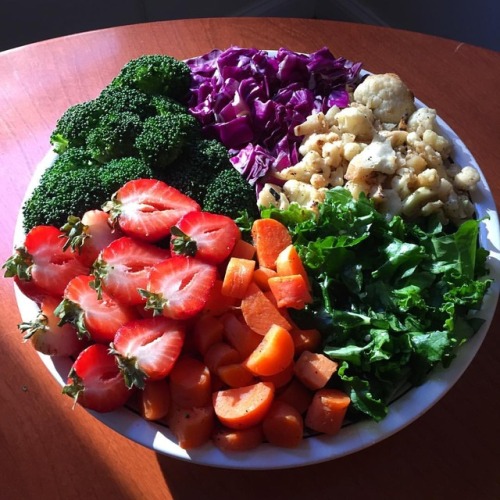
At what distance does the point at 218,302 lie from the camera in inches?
45.2

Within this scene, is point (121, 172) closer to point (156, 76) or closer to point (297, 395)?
point (156, 76)

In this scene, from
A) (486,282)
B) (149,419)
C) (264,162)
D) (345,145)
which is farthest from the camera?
(264,162)

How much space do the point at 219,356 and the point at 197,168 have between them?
575 millimetres

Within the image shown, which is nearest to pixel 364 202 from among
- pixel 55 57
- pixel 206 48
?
pixel 206 48

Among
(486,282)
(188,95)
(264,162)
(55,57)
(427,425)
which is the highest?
(55,57)

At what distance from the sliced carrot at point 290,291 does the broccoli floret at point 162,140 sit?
20.1 inches

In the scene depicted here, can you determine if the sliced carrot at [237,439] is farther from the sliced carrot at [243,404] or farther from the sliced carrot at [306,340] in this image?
the sliced carrot at [306,340]

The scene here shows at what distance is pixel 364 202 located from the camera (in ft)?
4.23

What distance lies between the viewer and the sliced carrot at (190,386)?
3.45ft

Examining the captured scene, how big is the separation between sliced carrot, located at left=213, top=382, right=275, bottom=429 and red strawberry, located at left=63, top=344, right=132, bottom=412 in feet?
0.58

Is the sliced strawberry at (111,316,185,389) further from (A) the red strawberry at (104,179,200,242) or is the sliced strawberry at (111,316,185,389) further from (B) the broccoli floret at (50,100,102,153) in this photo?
(B) the broccoli floret at (50,100,102,153)

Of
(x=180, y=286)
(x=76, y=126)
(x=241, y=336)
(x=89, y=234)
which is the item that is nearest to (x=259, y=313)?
(x=241, y=336)

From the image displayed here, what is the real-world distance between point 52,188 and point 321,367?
2.47 feet

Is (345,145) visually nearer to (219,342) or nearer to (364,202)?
(364,202)
